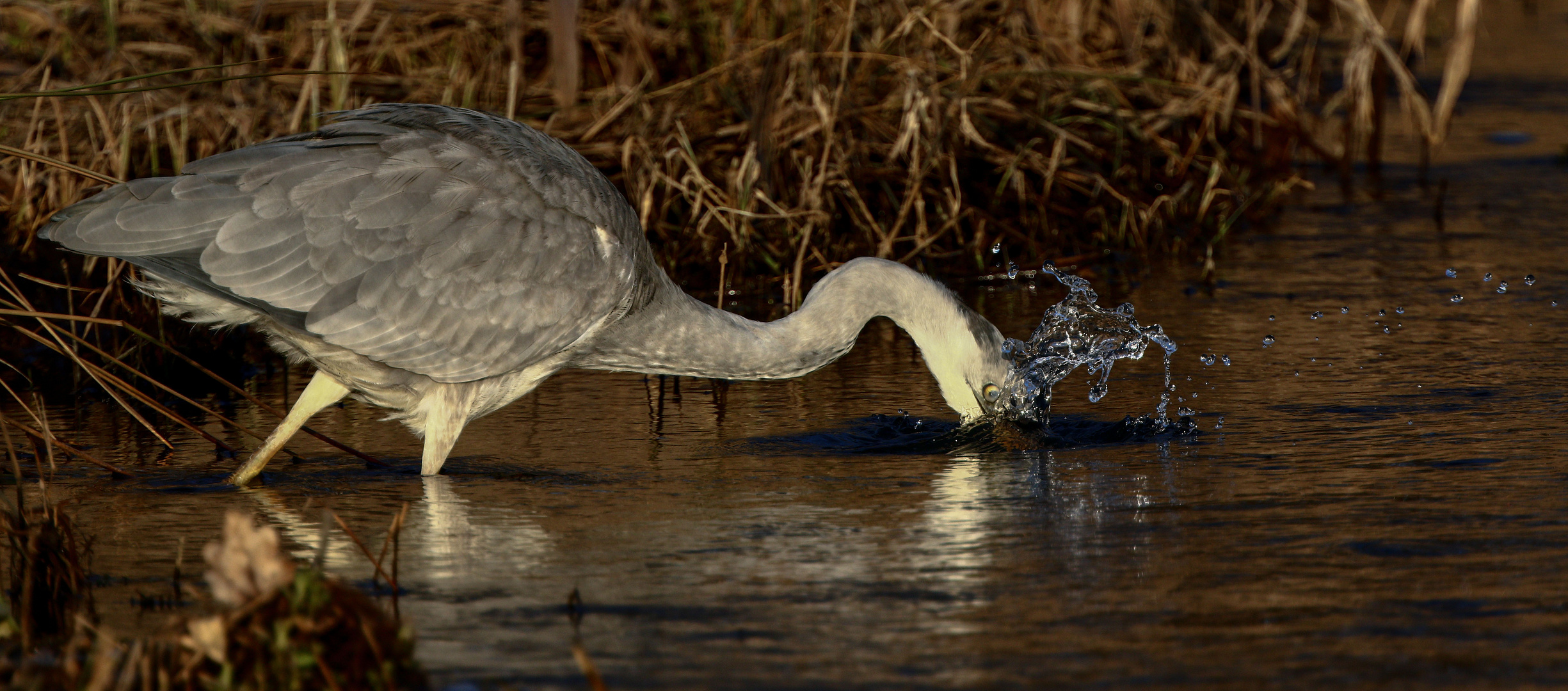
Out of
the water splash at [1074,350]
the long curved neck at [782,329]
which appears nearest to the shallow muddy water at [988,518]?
the water splash at [1074,350]

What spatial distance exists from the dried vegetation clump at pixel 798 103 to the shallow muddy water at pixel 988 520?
45.6 inches

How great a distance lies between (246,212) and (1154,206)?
16.4 ft

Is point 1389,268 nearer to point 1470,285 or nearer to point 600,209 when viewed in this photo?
point 1470,285

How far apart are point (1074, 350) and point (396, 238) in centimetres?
255

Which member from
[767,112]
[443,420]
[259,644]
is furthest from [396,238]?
[767,112]

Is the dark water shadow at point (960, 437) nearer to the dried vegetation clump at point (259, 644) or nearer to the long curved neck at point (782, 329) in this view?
the long curved neck at point (782, 329)

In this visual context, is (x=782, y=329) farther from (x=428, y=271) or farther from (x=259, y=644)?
(x=259, y=644)

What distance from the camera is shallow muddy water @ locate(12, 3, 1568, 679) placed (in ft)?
11.5

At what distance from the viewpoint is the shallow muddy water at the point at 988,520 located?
3.49 m

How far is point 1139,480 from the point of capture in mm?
4953

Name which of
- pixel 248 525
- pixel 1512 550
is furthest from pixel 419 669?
pixel 1512 550

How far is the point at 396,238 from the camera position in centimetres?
Answer: 529

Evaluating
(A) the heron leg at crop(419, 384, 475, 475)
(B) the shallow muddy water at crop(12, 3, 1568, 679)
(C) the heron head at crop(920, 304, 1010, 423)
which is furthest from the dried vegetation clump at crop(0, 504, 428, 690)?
(C) the heron head at crop(920, 304, 1010, 423)

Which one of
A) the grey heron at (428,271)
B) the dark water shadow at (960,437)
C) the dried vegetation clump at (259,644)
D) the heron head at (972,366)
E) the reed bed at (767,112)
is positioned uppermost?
the reed bed at (767,112)
